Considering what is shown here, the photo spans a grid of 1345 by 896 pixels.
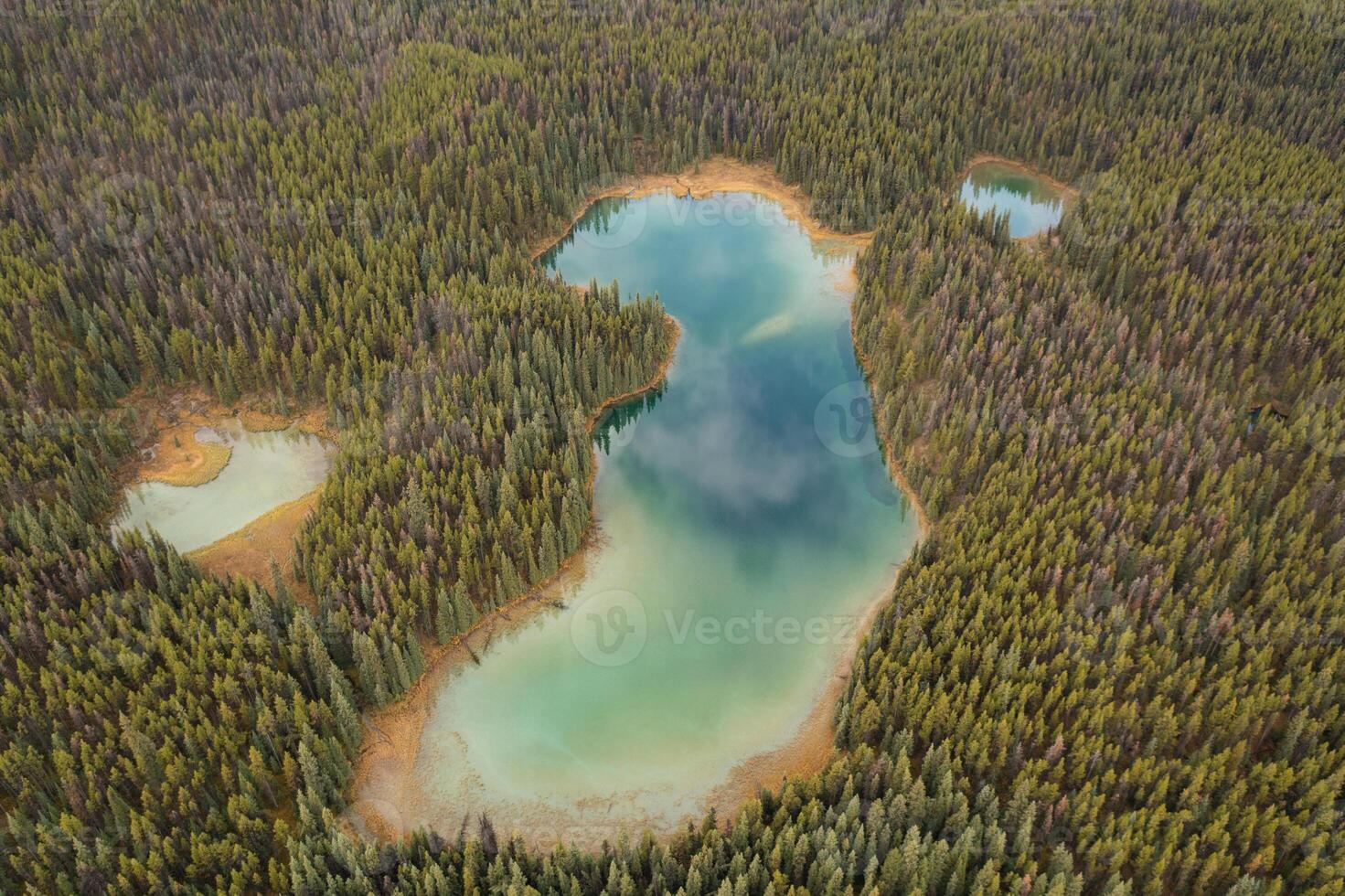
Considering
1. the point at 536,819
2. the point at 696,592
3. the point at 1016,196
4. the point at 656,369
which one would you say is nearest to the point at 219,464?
the point at 656,369

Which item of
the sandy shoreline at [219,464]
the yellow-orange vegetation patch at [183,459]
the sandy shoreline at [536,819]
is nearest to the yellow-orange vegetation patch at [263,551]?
the sandy shoreline at [219,464]

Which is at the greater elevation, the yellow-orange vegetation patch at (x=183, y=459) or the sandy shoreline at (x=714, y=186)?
the sandy shoreline at (x=714, y=186)

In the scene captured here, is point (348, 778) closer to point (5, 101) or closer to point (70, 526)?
point (70, 526)

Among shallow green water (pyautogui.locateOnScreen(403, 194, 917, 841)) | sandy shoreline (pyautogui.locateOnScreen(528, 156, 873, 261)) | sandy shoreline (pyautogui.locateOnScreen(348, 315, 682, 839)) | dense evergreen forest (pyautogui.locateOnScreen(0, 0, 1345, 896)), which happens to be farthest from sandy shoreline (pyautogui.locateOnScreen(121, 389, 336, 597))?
sandy shoreline (pyautogui.locateOnScreen(528, 156, 873, 261))

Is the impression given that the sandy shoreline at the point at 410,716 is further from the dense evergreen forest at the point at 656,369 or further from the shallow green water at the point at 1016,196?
the shallow green water at the point at 1016,196

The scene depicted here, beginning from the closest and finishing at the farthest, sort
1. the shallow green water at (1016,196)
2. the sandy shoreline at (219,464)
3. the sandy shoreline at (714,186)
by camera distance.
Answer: the sandy shoreline at (219,464)
the shallow green water at (1016,196)
the sandy shoreline at (714,186)

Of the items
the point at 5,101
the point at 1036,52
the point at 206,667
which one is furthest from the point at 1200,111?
the point at 5,101
